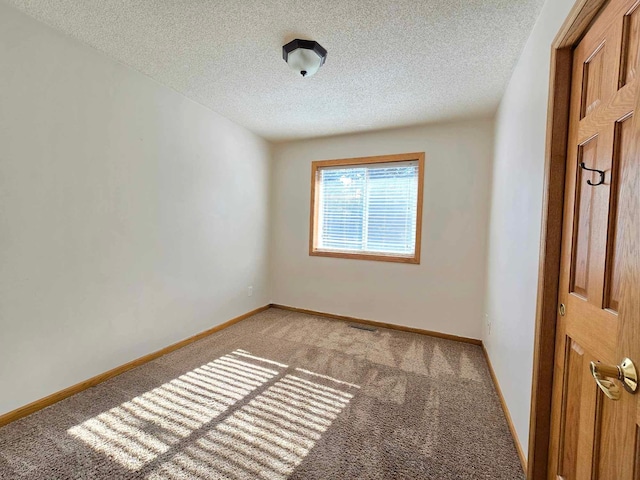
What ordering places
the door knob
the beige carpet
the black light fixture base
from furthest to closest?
the black light fixture base → the beige carpet → the door knob

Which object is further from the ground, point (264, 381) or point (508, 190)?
point (508, 190)

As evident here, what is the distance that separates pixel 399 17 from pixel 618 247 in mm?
1586

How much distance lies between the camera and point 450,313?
3201mm

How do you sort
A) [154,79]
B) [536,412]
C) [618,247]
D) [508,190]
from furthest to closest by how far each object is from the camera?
[154,79], [508,190], [536,412], [618,247]

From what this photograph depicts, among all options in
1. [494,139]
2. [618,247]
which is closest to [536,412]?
[618,247]

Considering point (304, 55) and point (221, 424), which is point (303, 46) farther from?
point (221, 424)

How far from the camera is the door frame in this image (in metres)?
1.25

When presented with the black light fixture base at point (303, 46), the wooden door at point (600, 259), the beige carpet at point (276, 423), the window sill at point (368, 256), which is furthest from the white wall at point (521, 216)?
the black light fixture base at point (303, 46)

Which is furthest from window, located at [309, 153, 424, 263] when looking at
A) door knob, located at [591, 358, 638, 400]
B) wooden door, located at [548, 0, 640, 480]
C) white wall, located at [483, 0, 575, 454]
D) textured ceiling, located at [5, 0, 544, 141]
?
door knob, located at [591, 358, 638, 400]

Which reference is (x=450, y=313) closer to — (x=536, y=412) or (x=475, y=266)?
(x=475, y=266)

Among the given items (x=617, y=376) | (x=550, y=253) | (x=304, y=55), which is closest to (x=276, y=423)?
(x=617, y=376)

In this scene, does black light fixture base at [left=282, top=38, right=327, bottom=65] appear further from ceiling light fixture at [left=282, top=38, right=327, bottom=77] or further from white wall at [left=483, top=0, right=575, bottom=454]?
white wall at [left=483, top=0, right=575, bottom=454]

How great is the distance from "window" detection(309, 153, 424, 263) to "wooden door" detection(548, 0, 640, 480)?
2.16 metres

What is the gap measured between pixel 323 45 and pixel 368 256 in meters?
2.36
